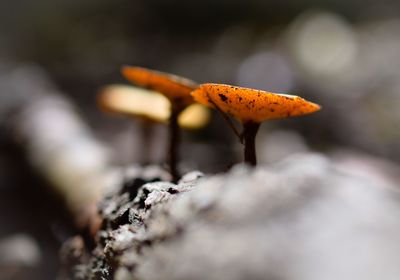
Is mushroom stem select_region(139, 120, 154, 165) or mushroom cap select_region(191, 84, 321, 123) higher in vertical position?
mushroom cap select_region(191, 84, 321, 123)

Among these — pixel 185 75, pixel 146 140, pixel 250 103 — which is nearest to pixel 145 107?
pixel 146 140

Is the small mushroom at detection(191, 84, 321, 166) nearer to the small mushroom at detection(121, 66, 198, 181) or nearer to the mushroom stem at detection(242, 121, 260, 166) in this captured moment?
the mushroom stem at detection(242, 121, 260, 166)

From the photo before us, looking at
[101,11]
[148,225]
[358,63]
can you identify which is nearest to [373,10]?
[358,63]

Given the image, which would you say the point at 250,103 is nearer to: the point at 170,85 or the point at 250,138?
the point at 250,138

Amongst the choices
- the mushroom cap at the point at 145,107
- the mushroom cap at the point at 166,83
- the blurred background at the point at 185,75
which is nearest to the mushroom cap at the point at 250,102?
the mushroom cap at the point at 166,83

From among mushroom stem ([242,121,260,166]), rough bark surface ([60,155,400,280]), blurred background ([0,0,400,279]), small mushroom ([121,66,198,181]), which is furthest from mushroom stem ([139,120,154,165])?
rough bark surface ([60,155,400,280])

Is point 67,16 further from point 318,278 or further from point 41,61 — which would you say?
point 318,278

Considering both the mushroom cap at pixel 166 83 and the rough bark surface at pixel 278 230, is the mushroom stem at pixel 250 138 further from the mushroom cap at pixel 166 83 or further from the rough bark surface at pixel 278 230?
the rough bark surface at pixel 278 230
